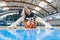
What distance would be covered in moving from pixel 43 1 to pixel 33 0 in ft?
2.64

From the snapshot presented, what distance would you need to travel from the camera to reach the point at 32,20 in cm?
434

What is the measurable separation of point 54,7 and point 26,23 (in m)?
8.18

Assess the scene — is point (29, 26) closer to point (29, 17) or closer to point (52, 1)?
point (29, 17)

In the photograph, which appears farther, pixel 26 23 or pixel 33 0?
pixel 33 0

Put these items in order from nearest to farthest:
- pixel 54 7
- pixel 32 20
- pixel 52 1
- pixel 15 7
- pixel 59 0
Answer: pixel 32 20
pixel 59 0
pixel 52 1
pixel 54 7
pixel 15 7

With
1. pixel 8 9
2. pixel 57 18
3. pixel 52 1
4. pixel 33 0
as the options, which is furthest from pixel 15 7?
pixel 57 18

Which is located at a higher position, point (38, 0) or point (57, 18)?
point (38, 0)

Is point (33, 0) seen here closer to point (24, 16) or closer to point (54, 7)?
point (54, 7)

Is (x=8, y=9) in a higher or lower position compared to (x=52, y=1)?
lower

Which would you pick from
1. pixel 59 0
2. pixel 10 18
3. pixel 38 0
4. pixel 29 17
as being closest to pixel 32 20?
pixel 29 17

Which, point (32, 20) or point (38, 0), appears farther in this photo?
point (38, 0)

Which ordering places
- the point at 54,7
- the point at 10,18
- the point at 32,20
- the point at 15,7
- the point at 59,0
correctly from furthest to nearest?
the point at 15,7 → the point at 54,7 → the point at 59,0 → the point at 10,18 → the point at 32,20

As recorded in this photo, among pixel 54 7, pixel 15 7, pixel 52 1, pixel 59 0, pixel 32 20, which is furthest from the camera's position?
pixel 15 7

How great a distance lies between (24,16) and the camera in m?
4.36
